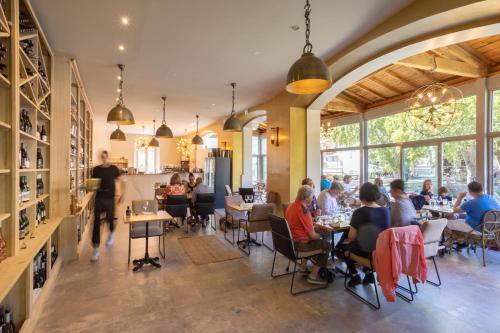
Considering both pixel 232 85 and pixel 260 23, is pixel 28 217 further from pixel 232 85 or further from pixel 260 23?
pixel 232 85

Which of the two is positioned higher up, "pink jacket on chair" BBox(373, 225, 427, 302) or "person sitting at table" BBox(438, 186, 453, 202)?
"person sitting at table" BBox(438, 186, 453, 202)

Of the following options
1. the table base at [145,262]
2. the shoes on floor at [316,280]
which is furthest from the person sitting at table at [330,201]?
the table base at [145,262]

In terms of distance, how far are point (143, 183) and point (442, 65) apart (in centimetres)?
986

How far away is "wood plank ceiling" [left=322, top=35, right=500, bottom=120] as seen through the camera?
15.1 feet

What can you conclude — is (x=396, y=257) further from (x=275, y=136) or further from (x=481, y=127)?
(x=481, y=127)

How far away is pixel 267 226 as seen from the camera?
14.7 ft

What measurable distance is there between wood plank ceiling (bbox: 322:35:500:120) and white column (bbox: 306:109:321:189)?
1.42m

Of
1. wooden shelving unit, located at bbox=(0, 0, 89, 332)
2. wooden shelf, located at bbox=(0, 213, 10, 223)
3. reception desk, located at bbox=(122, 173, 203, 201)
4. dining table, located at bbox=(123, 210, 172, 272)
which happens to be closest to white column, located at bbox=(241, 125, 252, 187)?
reception desk, located at bbox=(122, 173, 203, 201)

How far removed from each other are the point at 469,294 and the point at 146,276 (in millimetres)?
3971

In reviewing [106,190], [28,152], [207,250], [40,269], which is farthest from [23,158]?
[207,250]

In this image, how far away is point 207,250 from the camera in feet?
15.2

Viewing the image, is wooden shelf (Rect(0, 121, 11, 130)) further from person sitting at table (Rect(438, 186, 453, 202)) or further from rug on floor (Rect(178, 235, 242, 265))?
person sitting at table (Rect(438, 186, 453, 202))

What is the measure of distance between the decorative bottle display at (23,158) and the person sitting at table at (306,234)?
2998 mm

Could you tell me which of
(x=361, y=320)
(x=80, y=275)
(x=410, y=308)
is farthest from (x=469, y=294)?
(x=80, y=275)
